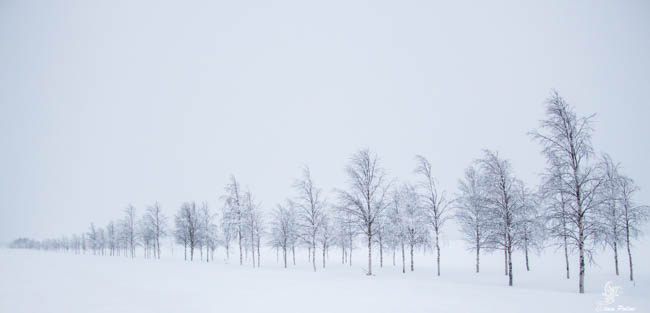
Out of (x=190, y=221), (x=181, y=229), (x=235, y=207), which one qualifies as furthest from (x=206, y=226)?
(x=235, y=207)

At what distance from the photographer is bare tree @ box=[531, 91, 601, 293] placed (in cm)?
1847

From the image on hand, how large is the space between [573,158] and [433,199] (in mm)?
13452

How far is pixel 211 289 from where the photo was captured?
56.2 ft

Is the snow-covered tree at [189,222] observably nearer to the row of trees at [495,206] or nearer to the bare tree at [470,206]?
the row of trees at [495,206]

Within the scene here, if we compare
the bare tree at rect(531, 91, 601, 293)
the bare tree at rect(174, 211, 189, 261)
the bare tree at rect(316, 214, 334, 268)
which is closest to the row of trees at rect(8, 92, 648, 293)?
the bare tree at rect(531, 91, 601, 293)

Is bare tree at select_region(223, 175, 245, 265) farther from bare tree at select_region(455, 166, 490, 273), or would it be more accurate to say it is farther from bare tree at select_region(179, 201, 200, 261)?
bare tree at select_region(455, 166, 490, 273)

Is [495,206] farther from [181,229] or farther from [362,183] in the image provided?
[181,229]

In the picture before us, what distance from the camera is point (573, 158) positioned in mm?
18844

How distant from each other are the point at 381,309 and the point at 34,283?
21106mm

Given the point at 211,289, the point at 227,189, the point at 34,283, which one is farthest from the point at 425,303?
the point at 227,189

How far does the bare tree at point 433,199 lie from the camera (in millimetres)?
30709

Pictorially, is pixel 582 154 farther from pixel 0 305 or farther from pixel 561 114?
pixel 0 305

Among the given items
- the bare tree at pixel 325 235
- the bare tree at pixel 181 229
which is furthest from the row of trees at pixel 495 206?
the bare tree at pixel 325 235

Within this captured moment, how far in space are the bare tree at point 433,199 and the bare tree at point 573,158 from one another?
11633mm
